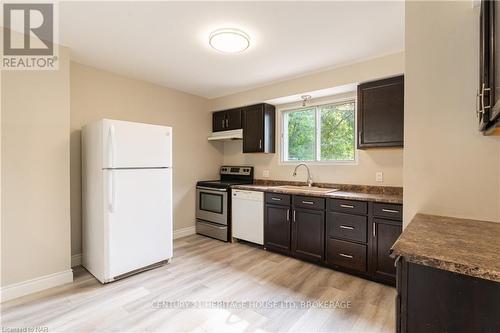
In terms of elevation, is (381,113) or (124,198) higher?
(381,113)

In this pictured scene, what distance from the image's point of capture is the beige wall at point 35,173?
2.22 m

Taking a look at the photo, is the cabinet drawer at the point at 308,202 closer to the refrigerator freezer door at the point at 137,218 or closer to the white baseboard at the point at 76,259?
the refrigerator freezer door at the point at 137,218

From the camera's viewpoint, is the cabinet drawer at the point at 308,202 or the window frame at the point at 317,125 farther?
the window frame at the point at 317,125

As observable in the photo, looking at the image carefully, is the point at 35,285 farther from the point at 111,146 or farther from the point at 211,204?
the point at 211,204

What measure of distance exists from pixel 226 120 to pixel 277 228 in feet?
7.14

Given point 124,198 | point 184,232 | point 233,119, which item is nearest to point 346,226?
point 124,198

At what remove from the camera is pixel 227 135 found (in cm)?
435

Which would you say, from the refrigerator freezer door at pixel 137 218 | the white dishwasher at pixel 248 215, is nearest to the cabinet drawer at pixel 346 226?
the white dishwasher at pixel 248 215

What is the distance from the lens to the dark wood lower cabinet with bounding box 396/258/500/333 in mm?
793

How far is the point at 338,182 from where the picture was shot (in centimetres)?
344

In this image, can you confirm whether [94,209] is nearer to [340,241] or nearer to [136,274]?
[136,274]

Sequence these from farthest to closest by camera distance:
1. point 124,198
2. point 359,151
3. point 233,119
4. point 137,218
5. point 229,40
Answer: point 233,119, point 359,151, point 137,218, point 124,198, point 229,40

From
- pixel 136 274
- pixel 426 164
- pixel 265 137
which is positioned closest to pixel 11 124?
pixel 136 274

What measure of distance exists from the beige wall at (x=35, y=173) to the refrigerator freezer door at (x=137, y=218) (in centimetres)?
52
